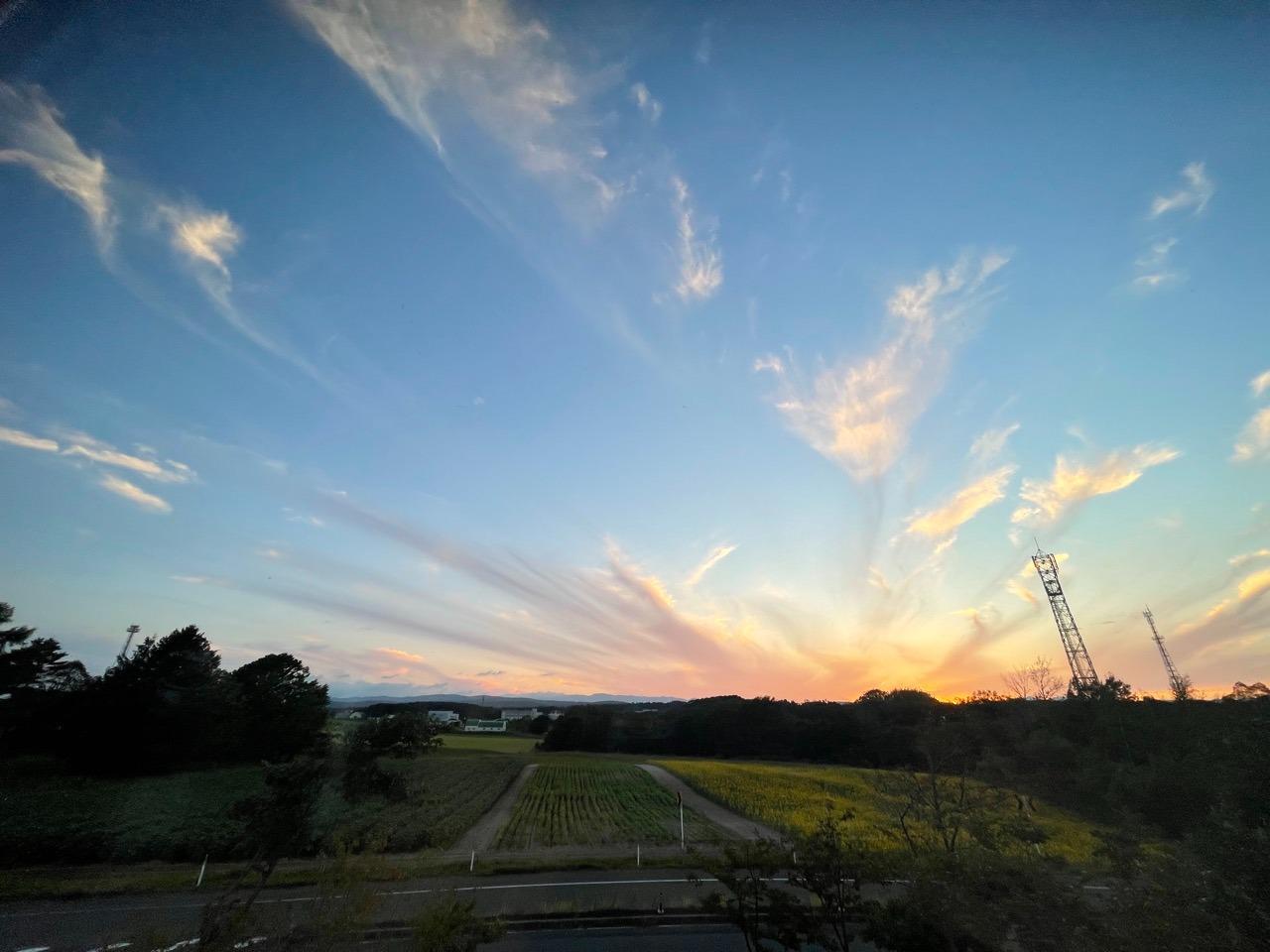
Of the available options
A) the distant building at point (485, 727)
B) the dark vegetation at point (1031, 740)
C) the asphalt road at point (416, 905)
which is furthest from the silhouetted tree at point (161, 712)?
the distant building at point (485, 727)

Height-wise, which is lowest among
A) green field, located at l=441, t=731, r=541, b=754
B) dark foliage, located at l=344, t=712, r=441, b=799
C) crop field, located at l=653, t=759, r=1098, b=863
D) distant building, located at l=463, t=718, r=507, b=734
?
crop field, located at l=653, t=759, r=1098, b=863

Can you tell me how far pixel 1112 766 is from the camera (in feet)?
142

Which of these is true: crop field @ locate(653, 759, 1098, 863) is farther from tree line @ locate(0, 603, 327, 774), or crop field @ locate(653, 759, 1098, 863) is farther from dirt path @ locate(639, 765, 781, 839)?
tree line @ locate(0, 603, 327, 774)

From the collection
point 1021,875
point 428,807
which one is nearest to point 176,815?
point 428,807

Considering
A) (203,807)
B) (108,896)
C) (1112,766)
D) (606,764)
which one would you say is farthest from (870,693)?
(108,896)

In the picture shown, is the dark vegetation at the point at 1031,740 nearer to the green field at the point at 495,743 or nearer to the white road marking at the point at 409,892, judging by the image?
the green field at the point at 495,743

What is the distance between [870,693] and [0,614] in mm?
123293

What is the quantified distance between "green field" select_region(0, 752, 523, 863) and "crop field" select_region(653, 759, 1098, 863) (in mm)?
18018

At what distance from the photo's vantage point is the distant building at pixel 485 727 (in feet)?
411

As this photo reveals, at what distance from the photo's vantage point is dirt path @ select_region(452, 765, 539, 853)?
29.3 metres

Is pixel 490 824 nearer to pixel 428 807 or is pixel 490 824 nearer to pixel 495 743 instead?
pixel 428 807

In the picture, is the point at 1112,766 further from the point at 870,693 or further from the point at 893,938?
the point at 870,693

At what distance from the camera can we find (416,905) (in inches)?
694

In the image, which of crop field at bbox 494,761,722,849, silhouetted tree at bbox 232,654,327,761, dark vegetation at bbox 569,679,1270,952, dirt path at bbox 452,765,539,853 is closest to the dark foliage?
dark vegetation at bbox 569,679,1270,952
